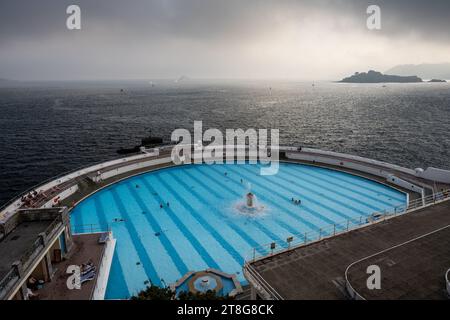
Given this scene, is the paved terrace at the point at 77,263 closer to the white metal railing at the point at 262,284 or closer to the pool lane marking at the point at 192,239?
the pool lane marking at the point at 192,239

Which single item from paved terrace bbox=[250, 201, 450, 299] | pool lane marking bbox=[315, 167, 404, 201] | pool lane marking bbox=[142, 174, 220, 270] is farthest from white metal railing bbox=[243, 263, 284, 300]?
pool lane marking bbox=[315, 167, 404, 201]

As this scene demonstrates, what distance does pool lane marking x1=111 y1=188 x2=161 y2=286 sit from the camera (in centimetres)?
2116

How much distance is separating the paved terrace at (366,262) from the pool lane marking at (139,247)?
927cm

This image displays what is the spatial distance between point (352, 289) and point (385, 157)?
191 feet

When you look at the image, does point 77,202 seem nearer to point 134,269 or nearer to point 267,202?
point 134,269

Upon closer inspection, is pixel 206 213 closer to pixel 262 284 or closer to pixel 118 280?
pixel 118 280

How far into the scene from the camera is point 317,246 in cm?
1681

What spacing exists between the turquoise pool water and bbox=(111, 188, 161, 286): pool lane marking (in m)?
0.07

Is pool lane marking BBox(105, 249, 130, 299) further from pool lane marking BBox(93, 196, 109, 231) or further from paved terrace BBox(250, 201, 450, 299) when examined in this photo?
paved terrace BBox(250, 201, 450, 299)

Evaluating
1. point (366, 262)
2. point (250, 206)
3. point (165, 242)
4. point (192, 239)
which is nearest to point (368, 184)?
point (250, 206)

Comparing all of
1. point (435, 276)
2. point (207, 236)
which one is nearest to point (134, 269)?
point (207, 236)

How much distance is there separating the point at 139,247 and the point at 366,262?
56.3 ft

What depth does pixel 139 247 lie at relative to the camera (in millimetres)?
24562

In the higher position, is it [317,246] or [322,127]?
[322,127]
